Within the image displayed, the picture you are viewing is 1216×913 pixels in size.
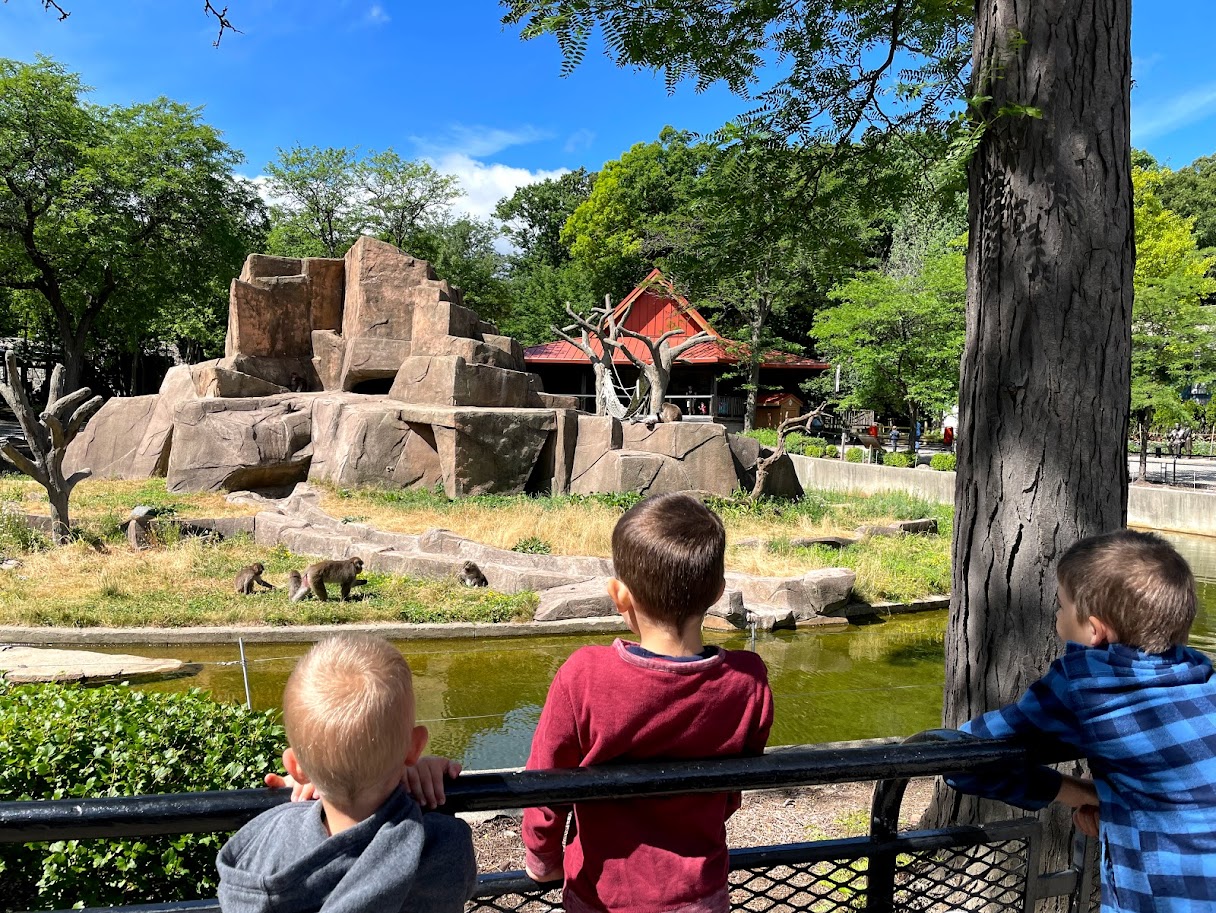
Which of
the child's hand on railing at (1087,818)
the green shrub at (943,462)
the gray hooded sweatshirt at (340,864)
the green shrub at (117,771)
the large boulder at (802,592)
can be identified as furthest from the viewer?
the green shrub at (943,462)

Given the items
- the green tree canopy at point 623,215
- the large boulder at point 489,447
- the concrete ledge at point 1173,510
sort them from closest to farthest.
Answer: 1. the large boulder at point 489,447
2. the concrete ledge at point 1173,510
3. the green tree canopy at point 623,215

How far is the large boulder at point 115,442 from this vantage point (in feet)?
60.0

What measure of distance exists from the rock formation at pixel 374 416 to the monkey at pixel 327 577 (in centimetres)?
598

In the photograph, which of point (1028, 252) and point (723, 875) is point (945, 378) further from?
point (723, 875)

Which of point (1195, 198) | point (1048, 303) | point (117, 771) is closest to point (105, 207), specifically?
point (117, 771)

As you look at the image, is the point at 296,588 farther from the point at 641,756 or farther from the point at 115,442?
the point at 115,442

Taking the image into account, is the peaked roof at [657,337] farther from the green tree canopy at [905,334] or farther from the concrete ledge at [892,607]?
the concrete ledge at [892,607]

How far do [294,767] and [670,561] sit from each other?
73cm

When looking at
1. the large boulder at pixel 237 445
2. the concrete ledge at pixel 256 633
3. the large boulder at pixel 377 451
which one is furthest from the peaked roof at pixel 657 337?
the concrete ledge at pixel 256 633

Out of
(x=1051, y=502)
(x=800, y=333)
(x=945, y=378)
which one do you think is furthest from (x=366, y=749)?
(x=800, y=333)

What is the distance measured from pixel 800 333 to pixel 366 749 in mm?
38598

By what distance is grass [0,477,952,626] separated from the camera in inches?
361

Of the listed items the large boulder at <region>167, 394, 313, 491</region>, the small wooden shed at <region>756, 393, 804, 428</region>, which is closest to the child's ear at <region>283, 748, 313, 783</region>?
the large boulder at <region>167, 394, 313, 491</region>

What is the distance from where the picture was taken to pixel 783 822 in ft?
14.5
